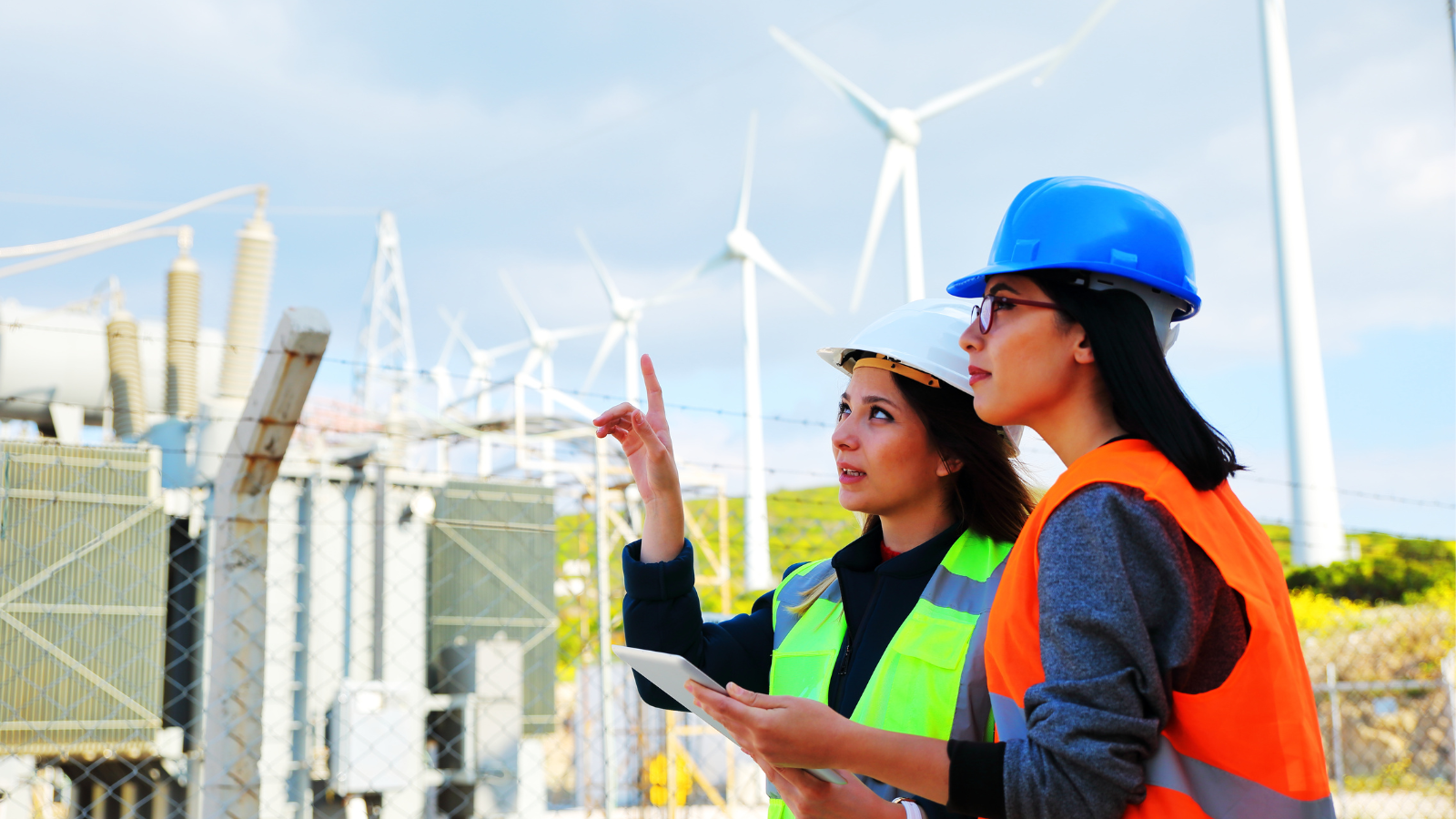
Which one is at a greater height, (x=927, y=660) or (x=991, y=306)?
(x=991, y=306)

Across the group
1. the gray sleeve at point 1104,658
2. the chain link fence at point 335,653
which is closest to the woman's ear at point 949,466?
the gray sleeve at point 1104,658

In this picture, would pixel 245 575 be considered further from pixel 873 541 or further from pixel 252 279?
pixel 252 279

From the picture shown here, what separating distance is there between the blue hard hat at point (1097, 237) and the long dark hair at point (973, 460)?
65cm

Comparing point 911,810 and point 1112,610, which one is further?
point 911,810

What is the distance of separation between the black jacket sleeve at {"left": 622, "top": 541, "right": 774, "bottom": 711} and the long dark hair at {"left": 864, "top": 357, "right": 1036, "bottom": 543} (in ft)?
1.77

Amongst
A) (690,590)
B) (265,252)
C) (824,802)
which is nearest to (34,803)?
(265,252)

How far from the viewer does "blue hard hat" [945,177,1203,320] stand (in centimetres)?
153

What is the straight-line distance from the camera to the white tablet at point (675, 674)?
1458 millimetres

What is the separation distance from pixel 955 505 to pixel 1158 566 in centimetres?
98

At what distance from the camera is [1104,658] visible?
4.24ft

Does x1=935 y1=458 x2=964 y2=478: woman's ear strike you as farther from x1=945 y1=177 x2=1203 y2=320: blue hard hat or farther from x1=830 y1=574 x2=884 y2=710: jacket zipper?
x1=945 y1=177 x2=1203 y2=320: blue hard hat

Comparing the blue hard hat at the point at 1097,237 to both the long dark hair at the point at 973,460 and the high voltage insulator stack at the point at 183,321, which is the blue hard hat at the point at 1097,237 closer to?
the long dark hair at the point at 973,460

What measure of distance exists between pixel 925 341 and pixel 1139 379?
0.74 metres

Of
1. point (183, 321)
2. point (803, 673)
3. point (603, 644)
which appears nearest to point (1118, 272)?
point (803, 673)
